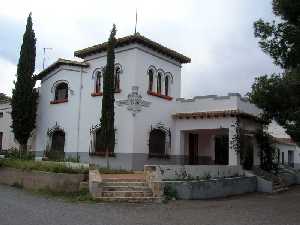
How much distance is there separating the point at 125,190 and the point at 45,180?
3.42 metres

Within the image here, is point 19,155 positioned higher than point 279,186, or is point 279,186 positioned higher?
point 19,155

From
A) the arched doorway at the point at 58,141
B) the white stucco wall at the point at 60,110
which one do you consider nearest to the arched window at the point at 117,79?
the white stucco wall at the point at 60,110

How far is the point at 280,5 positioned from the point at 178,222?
908 centimetres

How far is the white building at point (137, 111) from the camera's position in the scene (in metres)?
21.2

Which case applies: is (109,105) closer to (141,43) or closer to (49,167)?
(141,43)

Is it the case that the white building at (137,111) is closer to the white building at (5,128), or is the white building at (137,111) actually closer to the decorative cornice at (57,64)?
the decorative cornice at (57,64)

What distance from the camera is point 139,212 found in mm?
12969

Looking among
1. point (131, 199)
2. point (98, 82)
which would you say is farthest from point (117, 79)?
point (131, 199)

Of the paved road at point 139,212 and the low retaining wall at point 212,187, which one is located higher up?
the low retaining wall at point 212,187

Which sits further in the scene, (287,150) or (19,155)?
(287,150)

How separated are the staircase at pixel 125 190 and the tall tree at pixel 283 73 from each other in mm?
5416

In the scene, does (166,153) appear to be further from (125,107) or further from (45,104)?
(45,104)

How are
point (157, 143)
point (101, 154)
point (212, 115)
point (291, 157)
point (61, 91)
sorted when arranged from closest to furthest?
point (101, 154) < point (212, 115) < point (157, 143) < point (61, 91) < point (291, 157)

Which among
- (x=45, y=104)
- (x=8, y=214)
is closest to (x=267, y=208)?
(x=8, y=214)
